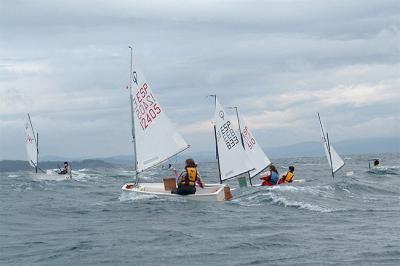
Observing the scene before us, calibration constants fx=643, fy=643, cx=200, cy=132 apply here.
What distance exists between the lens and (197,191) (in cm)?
2283

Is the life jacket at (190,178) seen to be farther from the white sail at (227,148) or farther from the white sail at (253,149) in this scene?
the white sail at (253,149)

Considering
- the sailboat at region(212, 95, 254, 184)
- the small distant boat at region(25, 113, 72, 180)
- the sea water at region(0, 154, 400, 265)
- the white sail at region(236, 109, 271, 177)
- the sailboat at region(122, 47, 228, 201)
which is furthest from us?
the small distant boat at region(25, 113, 72, 180)

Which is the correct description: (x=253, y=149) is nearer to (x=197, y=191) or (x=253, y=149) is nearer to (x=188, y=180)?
(x=197, y=191)

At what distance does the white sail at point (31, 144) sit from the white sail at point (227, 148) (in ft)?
82.4

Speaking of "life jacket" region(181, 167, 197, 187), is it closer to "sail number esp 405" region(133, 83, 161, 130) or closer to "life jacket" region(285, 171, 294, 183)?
"sail number esp 405" region(133, 83, 161, 130)

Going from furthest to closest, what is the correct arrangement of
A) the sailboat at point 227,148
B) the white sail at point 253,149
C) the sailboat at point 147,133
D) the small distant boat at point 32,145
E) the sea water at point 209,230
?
1. the small distant boat at point 32,145
2. the white sail at point 253,149
3. the sailboat at point 227,148
4. the sailboat at point 147,133
5. the sea water at point 209,230

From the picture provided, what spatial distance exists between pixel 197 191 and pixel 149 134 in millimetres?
2727

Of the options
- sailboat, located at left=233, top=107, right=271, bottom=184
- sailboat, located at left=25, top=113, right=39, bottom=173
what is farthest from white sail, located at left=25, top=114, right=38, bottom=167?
sailboat, located at left=233, top=107, right=271, bottom=184

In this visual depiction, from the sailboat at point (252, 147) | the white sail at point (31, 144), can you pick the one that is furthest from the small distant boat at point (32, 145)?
the sailboat at point (252, 147)

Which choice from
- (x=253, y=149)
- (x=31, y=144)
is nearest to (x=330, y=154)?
(x=253, y=149)

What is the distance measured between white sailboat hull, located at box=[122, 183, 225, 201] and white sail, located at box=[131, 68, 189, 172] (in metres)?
0.85

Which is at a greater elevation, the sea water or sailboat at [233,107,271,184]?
sailboat at [233,107,271,184]

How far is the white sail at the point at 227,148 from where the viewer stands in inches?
1042

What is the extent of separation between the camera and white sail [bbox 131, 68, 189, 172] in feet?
76.6
